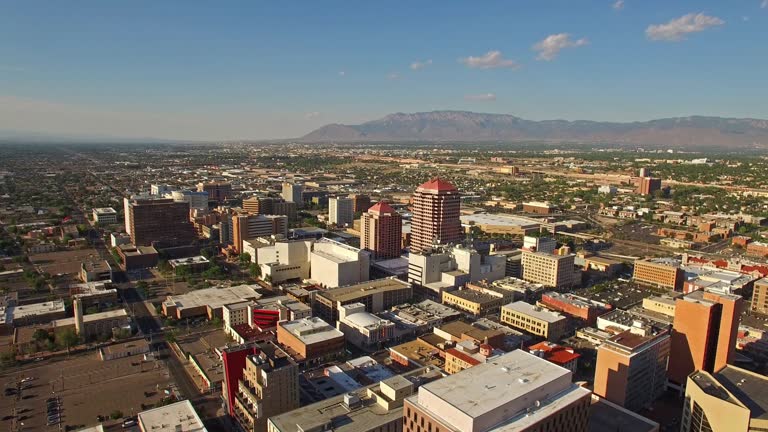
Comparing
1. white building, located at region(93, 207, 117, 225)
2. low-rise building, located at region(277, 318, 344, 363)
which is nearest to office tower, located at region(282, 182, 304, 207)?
white building, located at region(93, 207, 117, 225)

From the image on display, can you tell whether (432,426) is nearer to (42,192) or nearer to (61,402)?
(61,402)

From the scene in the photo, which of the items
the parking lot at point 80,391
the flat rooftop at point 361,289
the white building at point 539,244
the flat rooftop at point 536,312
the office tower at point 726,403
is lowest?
the parking lot at point 80,391

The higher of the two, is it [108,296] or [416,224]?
[416,224]

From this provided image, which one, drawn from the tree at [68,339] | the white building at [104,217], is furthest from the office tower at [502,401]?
the white building at [104,217]

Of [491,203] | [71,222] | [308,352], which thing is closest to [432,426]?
[308,352]

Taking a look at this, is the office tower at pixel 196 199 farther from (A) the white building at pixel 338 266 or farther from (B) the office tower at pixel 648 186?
(B) the office tower at pixel 648 186

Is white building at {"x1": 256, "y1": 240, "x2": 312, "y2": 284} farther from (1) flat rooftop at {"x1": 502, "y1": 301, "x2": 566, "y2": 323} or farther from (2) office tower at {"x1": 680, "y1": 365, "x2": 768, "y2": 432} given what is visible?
(2) office tower at {"x1": 680, "y1": 365, "x2": 768, "y2": 432}
